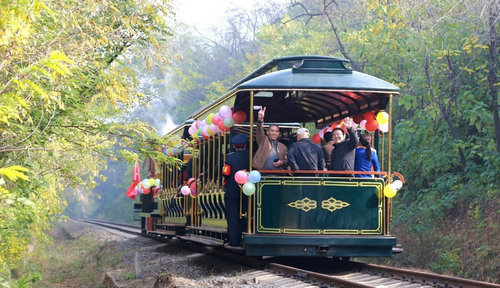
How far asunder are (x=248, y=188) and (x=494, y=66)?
7.65m

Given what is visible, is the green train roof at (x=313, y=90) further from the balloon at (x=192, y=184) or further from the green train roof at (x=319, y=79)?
the balloon at (x=192, y=184)

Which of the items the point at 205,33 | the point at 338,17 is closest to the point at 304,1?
the point at 338,17

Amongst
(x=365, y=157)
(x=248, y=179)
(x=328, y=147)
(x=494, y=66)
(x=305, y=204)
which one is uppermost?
(x=494, y=66)

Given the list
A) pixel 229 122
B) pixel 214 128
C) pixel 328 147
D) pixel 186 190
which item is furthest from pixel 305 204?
pixel 186 190

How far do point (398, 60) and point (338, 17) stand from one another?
5324 millimetres

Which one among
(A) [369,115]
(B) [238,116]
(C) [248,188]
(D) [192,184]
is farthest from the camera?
(D) [192,184]

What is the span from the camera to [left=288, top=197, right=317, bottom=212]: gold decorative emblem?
1120 centimetres

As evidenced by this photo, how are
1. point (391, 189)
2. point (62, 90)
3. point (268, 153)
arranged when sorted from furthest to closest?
point (268, 153) → point (391, 189) → point (62, 90)

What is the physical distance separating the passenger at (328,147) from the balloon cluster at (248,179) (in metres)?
1.52

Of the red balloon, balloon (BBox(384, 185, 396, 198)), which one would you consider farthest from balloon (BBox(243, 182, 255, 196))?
the red balloon

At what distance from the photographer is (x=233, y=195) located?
1180 cm

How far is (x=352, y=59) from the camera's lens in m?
23.2

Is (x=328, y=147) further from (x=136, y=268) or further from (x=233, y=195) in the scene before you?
(x=136, y=268)

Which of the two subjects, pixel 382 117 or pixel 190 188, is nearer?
pixel 382 117
